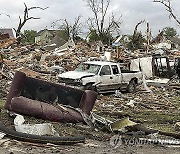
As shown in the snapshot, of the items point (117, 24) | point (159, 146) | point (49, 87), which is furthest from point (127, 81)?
point (117, 24)

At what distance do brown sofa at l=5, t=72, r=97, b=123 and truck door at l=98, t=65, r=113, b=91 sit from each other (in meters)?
8.92

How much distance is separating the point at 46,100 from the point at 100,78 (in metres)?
9.25

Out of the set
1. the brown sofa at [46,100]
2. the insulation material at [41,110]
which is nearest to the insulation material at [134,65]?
the brown sofa at [46,100]

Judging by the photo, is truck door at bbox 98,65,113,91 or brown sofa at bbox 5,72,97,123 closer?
brown sofa at bbox 5,72,97,123

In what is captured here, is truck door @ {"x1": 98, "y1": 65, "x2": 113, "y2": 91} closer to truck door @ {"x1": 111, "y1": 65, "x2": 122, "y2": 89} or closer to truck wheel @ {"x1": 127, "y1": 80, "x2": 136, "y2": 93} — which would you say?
truck door @ {"x1": 111, "y1": 65, "x2": 122, "y2": 89}

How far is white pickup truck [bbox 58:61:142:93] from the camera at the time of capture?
17.7 metres

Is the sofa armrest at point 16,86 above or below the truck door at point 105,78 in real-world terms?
above

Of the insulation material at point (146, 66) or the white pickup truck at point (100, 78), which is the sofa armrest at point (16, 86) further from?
the insulation material at point (146, 66)

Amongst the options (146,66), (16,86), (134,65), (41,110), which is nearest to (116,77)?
(134,65)

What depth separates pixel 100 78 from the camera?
60.5 feet

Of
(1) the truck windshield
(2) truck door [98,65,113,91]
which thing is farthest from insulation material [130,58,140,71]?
(1) the truck windshield

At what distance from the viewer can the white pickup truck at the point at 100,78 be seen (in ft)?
58.0

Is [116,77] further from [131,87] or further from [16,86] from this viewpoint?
[16,86]

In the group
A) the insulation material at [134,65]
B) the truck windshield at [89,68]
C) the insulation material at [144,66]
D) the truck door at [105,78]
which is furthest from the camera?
the insulation material at [134,65]
